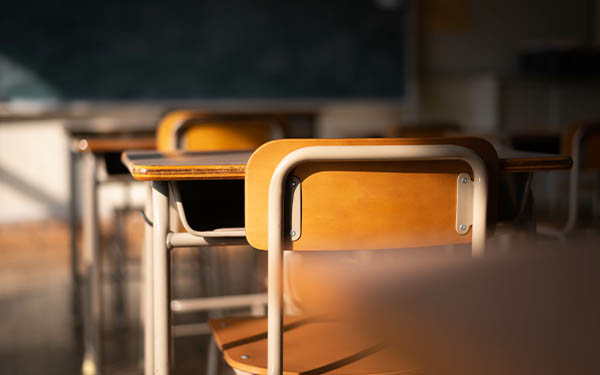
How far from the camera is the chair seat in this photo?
3.58ft

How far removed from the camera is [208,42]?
539 centimetres

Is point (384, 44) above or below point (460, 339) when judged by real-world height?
above

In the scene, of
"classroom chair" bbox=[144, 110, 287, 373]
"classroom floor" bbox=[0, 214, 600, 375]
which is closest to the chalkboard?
"classroom floor" bbox=[0, 214, 600, 375]

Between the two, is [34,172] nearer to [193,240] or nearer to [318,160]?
[193,240]


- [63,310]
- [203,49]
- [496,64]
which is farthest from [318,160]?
[496,64]

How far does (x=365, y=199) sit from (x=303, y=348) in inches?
12.9

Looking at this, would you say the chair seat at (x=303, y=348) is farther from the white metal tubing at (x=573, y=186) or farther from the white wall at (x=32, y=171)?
the white wall at (x=32, y=171)

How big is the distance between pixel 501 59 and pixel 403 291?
5.84m

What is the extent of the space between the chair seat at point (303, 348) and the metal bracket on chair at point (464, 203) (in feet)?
0.79

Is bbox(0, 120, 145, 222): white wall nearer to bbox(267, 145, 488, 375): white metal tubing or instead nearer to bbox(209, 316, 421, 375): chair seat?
bbox(209, 316, 421, 375): chair seat

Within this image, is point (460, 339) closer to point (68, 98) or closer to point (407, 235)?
point (407, 235)

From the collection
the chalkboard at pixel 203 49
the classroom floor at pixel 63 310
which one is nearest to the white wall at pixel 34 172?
the chalkboard at pixel 203 49

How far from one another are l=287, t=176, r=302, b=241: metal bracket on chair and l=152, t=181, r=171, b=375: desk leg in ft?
0.94

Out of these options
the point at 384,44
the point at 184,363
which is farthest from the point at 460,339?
the point at 384,44
